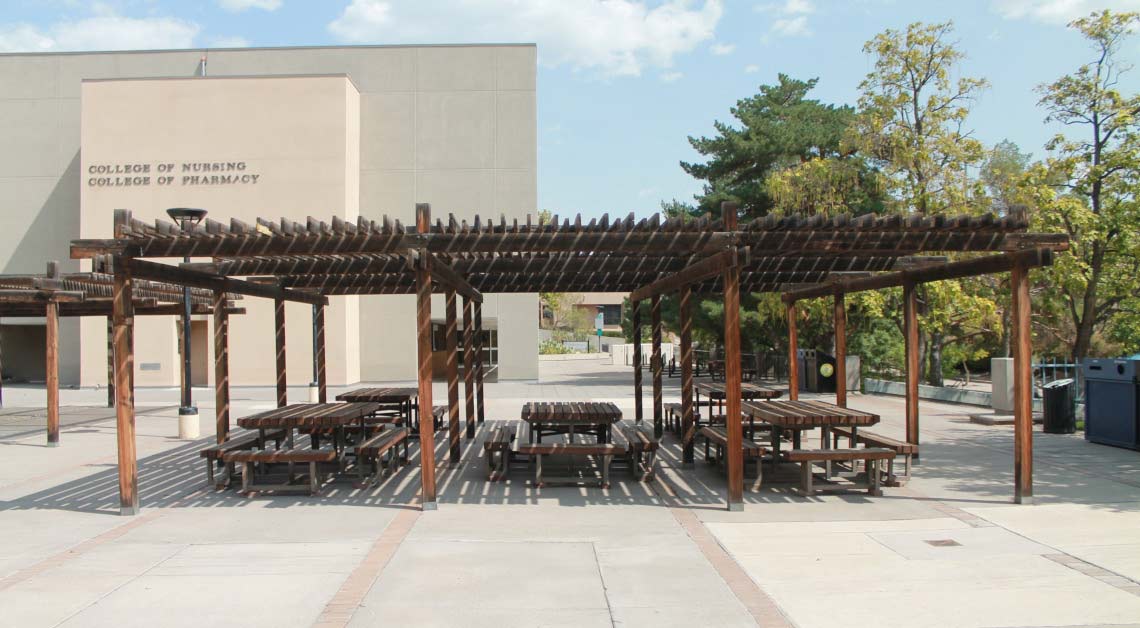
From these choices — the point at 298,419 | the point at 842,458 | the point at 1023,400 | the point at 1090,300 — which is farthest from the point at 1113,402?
the point at 298,419

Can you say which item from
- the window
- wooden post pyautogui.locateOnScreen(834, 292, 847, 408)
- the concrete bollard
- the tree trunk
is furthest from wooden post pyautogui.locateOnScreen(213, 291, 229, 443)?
the window

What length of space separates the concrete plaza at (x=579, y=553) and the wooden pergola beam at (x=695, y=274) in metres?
2.32

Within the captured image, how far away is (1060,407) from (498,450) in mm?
9247

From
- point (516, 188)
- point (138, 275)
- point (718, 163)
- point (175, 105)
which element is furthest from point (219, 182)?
point (138, 275)

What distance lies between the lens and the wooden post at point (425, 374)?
24.2ft

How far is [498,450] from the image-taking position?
349 inches

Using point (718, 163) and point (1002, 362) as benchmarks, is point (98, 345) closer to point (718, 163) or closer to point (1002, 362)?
point (718, 163)

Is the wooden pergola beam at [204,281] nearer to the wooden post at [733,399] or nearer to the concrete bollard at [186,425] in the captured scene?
the concrete bollard at [186,425]

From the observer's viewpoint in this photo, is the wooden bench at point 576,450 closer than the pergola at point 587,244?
No

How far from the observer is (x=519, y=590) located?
16.6 ft

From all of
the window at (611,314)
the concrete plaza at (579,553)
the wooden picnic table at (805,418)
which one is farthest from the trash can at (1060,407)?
the window at (611,314)

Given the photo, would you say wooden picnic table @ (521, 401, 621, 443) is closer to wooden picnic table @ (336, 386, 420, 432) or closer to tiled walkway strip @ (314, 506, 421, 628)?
tiled walkway strip @ (314, 506, 421, 628)

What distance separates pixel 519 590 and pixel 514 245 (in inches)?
135

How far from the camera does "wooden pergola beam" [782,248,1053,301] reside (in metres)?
7.36
